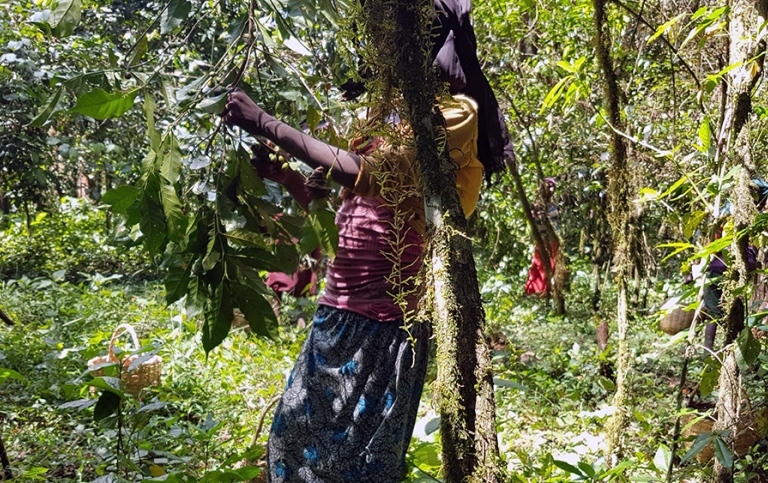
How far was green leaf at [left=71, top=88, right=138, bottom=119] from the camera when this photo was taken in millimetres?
1408

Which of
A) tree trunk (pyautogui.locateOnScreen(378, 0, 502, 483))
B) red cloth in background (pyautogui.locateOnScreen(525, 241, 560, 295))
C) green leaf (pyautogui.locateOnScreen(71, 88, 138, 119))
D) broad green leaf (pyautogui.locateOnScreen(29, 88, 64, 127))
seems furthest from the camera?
red cloth in background (pyautogui.locateOnScreen(525, 241, 560, 295))

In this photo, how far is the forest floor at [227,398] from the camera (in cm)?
207

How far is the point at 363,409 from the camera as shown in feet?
5.74

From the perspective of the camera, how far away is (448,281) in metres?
1.01

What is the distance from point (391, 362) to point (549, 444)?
179 centimetres

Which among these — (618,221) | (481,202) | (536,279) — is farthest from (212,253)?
(536,279)

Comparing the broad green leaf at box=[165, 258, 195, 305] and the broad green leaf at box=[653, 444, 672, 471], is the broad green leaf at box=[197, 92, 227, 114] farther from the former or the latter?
the broad green leaf at box=[653, 444, 672, 471]

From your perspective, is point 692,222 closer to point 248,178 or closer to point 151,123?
point 248,178

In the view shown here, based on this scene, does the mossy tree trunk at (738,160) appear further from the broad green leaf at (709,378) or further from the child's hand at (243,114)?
the child's hand at (243,114)

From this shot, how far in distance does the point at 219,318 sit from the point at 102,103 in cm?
55

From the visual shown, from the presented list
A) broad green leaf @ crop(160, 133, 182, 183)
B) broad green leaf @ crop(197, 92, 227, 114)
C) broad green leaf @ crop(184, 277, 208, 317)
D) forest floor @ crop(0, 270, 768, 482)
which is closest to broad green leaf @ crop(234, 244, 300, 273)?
broad green leaf @ crop(184, 277, 208, 317)

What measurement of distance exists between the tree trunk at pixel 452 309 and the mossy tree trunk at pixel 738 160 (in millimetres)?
796

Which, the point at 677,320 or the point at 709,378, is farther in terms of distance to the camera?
the point at 677,320

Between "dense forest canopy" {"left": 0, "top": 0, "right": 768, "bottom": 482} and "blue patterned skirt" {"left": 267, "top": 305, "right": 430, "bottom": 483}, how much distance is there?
184mm
